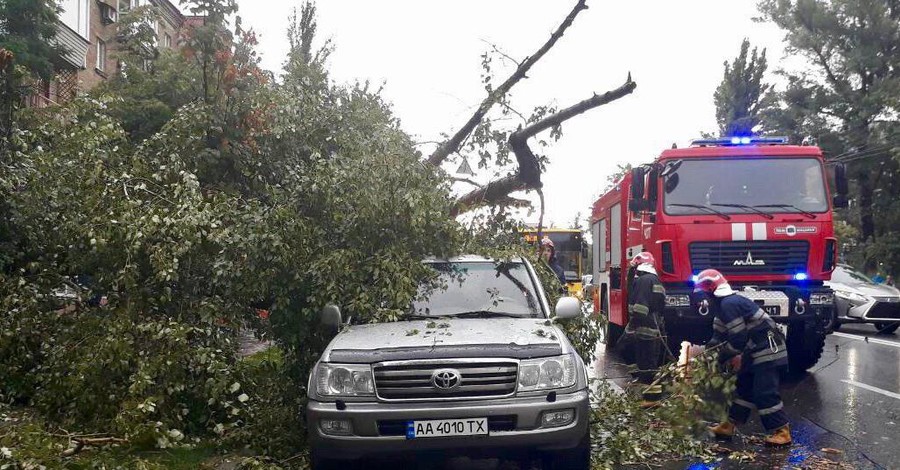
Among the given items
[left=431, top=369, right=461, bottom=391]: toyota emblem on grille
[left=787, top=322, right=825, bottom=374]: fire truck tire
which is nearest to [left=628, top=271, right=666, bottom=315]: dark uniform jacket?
[left=787, top=322, right=825, bottom=374]: fire truck tire

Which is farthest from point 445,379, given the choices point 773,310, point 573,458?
point 773,310

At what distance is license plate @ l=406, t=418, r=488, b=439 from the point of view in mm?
5223

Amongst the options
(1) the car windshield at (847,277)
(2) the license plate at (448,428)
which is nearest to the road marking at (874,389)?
(2) the license plate at (448,428)

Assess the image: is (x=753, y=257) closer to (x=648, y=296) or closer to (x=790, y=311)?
(x=790, y=311)

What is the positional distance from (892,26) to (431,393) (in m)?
37.9

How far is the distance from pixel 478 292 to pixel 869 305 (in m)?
13.3

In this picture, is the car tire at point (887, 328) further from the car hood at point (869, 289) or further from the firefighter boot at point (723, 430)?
the firefighter boot at point (723, 430)

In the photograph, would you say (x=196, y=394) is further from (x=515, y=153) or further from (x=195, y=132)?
(x=515, y=153)

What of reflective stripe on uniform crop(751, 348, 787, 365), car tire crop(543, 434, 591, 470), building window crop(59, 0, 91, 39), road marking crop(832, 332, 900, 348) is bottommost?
road marking crop(832, 332, 900, 348)

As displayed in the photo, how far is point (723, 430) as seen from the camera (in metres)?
7.41

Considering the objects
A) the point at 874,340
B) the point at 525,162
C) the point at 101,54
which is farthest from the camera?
the point at 101,54

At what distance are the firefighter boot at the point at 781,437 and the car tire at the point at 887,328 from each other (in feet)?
39.7

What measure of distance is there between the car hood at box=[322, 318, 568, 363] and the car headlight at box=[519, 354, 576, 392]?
0.05 m

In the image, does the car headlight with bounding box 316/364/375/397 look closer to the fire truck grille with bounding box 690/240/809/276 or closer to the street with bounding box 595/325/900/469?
the street with bounding box 595/325/900/469
